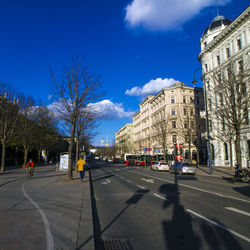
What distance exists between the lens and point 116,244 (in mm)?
4793

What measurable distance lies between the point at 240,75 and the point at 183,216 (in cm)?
1868

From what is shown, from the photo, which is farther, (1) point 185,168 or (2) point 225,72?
(2) point 225,72

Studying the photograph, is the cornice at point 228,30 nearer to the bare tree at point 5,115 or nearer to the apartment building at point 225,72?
the apartment building at point 225,72

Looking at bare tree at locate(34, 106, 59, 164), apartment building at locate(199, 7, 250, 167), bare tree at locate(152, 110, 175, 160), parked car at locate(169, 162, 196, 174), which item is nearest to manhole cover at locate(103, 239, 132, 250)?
apartment building at locate(199, 7, 250, 167)

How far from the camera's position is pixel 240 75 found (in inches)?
846

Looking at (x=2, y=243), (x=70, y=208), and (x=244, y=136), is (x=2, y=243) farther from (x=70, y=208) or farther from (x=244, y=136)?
(x=244, y=136)

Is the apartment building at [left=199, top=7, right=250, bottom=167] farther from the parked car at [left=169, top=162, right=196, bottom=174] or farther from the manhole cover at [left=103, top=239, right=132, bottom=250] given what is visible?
the manhole cover at [left=103, top=239, right=132, bottom=250]

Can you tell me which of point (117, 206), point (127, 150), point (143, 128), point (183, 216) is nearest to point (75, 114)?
point (117, 206)

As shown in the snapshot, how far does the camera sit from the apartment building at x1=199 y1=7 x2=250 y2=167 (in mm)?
24328

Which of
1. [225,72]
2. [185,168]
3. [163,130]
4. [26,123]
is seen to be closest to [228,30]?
[225,72]

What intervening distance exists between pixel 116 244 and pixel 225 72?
1318 inches

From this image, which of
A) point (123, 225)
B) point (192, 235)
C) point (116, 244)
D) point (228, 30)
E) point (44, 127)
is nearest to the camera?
point (116, 244)

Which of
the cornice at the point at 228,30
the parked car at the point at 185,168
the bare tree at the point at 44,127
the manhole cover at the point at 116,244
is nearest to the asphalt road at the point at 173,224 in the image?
the manhole cover at the point at 116,244

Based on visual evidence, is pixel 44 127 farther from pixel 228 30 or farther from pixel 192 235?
pixel 192 235
